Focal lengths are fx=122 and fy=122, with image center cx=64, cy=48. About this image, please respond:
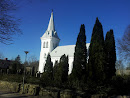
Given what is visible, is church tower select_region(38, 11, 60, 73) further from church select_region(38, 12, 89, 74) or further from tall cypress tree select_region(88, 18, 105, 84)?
tall cypress tree select_region(88, 18, 105, 84)

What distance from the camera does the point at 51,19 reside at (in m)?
47.6

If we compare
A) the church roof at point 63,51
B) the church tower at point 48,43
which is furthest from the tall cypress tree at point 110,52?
the church tower at point 48,43

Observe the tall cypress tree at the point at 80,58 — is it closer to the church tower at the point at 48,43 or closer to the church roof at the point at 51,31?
the church tower at the point at 48,43

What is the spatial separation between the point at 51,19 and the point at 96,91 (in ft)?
134

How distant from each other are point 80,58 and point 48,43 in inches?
1192

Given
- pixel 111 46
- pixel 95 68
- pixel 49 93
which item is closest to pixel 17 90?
pixel 49 93

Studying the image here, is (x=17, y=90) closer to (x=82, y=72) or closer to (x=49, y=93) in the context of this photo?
(x=49, y=93)

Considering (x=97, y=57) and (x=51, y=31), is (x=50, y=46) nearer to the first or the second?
(x=51, y=31)

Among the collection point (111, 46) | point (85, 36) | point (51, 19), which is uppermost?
point (51, 19)

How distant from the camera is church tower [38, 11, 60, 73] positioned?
43.9 metres

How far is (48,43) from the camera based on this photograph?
146 feet

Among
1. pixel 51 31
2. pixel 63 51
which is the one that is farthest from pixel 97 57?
pixel 51 31

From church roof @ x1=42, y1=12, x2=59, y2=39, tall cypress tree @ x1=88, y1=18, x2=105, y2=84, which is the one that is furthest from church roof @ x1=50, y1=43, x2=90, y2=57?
tall cypress tree @ x1=88, y1=18, x2=105, y2=84

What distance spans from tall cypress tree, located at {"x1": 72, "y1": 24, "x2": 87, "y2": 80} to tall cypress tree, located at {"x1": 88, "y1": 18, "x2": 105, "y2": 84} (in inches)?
51.7
